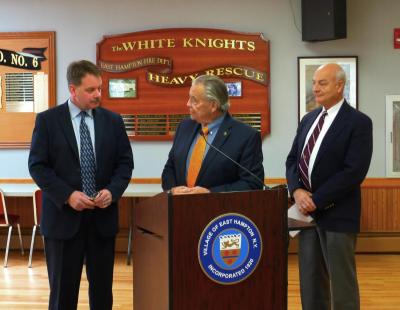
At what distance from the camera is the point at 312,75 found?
645 centimetres

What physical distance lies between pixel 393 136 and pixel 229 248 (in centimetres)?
488

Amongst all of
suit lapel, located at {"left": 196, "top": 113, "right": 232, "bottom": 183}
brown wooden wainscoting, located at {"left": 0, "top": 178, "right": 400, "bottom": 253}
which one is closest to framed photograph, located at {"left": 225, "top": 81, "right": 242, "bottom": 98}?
brown wooden wainscoting, located at {"left": 0, "top": 178, "right": 400, "bottom": 253}

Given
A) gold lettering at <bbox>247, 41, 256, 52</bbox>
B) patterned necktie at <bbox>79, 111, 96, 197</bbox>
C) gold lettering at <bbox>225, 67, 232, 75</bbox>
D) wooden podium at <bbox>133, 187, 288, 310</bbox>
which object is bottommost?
wooden podium at <bbox>133, 187, 288, 310</bbox>

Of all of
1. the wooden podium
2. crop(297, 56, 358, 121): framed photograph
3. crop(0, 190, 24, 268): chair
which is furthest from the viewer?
crop(297, 56, 358, 121): framed photograph

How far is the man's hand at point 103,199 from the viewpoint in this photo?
9.81ft

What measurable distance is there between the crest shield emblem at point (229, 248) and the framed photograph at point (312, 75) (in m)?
4.59

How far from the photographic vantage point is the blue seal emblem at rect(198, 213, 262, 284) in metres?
2.11

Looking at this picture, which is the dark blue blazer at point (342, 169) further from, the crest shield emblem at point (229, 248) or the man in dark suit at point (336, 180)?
the crest shield emblem at point (229, 248)

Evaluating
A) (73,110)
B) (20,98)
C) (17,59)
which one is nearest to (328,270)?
(73,110)

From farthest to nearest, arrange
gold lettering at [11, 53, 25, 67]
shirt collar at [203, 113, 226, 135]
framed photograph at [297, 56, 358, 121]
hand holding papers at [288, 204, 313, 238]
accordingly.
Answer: framed photograph at [297, 56, 358, 121]
gold lettering at [11, 53, 25, 67]
hand holding papers at [288, 204, 313, 238]
shirt collar at [203, 113, 226, 135]

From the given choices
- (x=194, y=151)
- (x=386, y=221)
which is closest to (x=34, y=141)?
(x=194, y=151)

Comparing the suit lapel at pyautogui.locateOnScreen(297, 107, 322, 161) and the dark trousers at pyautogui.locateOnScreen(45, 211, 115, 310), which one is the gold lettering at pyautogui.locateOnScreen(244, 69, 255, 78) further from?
the dark trousers at pyautogui.locateOnScreen(45, 211, 115, 310)

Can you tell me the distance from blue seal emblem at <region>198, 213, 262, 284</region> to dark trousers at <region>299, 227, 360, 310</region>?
1.09 meters

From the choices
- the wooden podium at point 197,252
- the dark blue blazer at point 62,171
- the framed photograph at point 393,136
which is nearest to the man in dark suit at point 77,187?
the dark blue blazer at point 62,171
